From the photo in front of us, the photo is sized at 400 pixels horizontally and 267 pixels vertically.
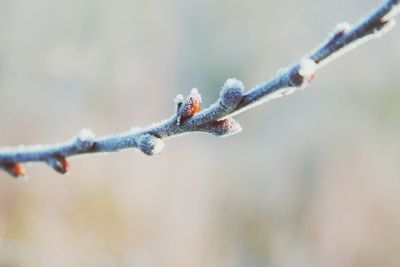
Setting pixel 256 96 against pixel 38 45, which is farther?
pixel 38 45

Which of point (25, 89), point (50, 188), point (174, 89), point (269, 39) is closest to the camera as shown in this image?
point (50, 188)

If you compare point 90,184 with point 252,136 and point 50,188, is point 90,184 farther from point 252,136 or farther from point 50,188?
point 252,136

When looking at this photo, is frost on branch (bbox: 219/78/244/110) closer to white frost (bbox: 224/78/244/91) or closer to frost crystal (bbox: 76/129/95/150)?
white frost (bbox: 224/78/244/91)

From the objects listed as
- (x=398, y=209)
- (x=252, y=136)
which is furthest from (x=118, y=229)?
(x=398, y=209)

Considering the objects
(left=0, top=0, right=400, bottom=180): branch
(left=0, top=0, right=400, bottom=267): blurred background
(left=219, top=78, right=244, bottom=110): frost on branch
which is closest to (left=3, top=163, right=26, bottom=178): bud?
(left=0, top=0, right=400, bottom=180): branch

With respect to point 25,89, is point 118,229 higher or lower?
lower

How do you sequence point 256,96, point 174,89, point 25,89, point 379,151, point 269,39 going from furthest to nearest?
point 269,39
point 174,89
point 379,151
point 25,89
point 256,96

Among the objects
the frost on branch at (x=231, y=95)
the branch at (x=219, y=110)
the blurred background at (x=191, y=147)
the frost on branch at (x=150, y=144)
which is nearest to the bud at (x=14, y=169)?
the branch at (x=219, y=110)

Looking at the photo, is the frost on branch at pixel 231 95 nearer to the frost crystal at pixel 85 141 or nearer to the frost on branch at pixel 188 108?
the frost on branch at pixel 188 108
